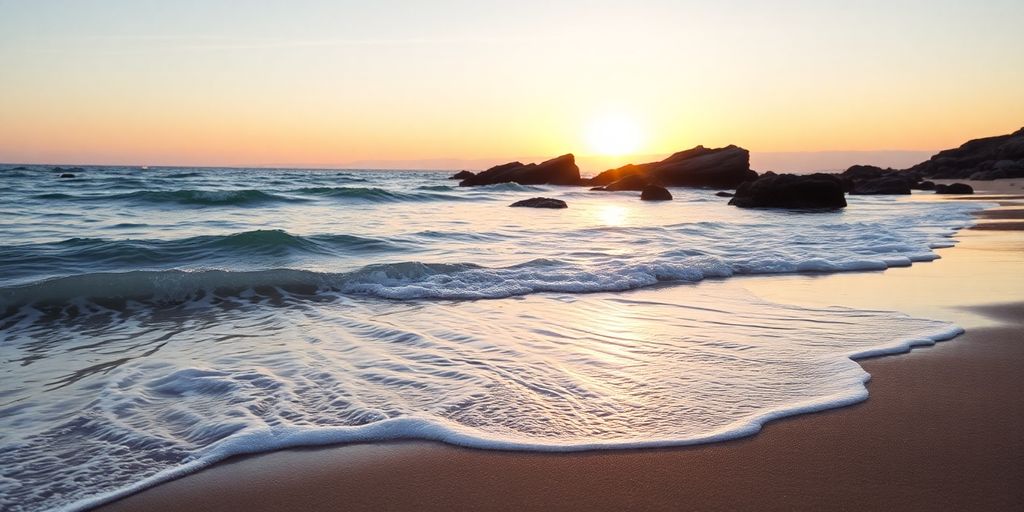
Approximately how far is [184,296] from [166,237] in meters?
5.21

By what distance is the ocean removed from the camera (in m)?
3.29

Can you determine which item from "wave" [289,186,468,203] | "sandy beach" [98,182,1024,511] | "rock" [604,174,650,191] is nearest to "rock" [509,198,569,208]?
"wave" [289,186,468,203]

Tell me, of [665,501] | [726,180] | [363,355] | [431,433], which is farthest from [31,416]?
[726,180]

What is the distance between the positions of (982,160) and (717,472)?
63315 millimetres

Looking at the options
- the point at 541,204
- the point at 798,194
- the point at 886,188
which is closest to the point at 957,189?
the point at 886,188

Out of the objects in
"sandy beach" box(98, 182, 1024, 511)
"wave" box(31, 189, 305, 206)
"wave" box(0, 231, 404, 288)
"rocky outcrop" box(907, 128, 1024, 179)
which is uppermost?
"rocky outcrop" box(907, 128, 1024, 179)

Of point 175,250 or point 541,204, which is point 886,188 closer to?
point 541,204

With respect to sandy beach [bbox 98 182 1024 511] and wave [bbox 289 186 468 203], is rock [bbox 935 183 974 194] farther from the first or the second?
sandy beach [bbox 98 182 1024 511]

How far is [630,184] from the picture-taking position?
133 feet

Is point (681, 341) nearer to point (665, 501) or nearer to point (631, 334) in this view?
point (631, 334)

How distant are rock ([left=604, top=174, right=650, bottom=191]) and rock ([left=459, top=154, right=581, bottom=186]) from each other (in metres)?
7.57

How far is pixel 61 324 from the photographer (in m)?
6.03

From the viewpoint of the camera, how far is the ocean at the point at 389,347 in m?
3.29

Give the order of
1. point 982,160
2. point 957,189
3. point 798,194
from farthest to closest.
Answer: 1. point 982,160
2. point 957,189
3. point 798,194
